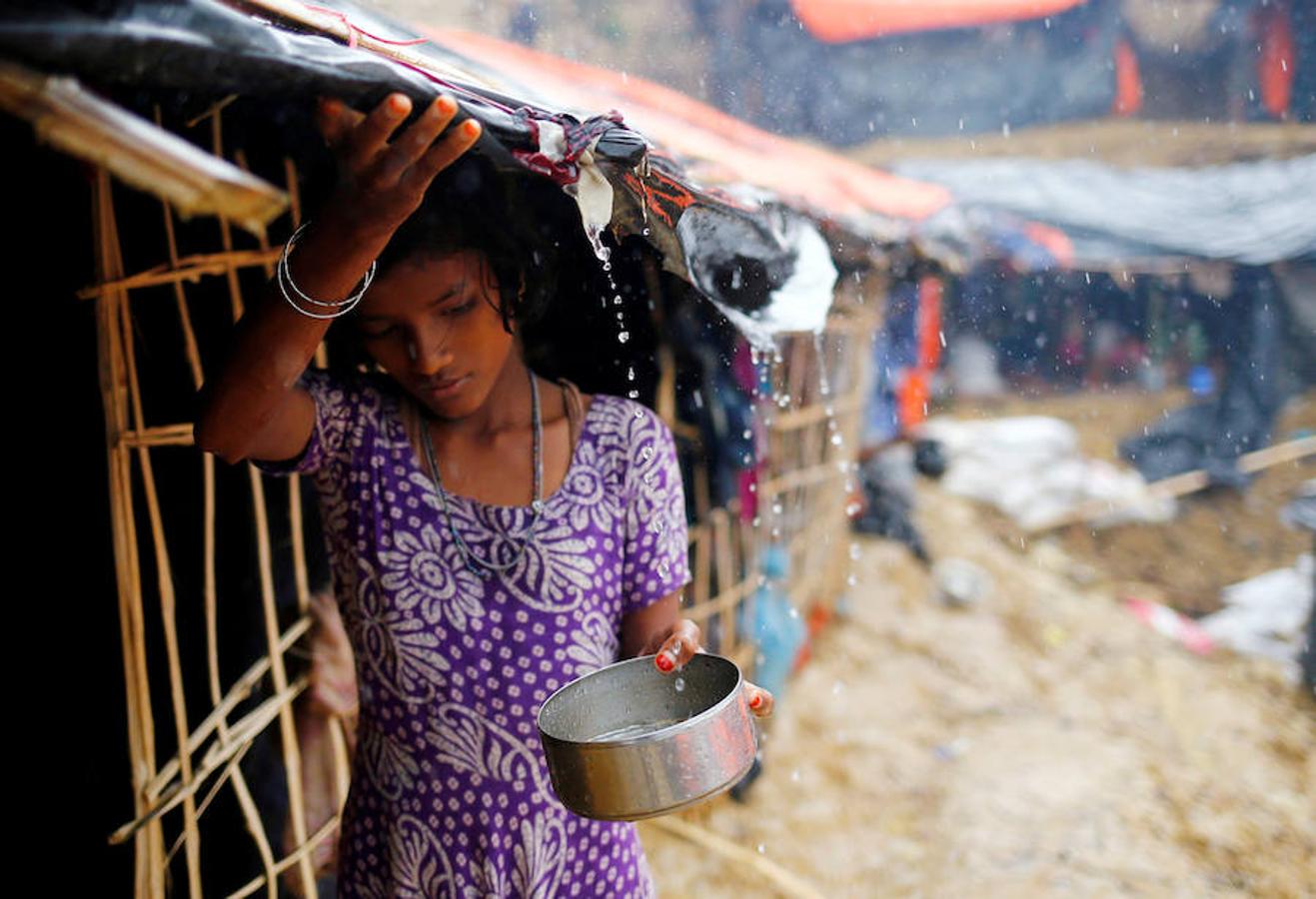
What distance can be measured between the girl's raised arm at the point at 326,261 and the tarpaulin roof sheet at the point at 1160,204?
1025cm

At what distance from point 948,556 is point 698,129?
421cm

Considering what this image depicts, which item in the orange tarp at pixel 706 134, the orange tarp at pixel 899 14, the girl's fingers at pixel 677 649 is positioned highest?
the orange tarp at pixel 899 14

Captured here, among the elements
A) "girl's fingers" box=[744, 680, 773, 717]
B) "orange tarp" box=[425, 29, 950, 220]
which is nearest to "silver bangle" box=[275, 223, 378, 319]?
"girl's fingers" box=[744, 680, 773, 717]

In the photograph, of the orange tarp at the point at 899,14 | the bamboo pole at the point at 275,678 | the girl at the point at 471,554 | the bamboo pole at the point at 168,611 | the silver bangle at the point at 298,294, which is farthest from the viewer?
the orange tarp at the point at 899,14

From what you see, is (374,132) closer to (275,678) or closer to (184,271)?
(184,271)

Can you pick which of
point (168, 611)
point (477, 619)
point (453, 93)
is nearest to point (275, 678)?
point (168, 611)

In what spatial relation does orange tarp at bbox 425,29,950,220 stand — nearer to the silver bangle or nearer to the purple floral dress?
the purple floral dress

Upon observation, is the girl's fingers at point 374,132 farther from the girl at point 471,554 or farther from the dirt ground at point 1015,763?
the dirt ground at point 1015,763

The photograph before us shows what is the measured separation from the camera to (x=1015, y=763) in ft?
17.6

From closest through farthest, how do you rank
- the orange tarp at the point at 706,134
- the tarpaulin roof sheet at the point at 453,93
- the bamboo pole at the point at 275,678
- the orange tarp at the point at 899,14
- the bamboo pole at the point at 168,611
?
the tarpaulin roof sheet at the point at 453,93, the bamboo pole at the point at 168,611, the bamboo pole at the point at 275,678, the orange tarp at the point at 706,134, the orange tarp at the point at 899,14

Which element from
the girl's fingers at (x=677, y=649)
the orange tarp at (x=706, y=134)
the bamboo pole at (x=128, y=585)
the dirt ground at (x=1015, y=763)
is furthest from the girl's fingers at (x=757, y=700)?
the orange tarp at (x=706, y=134)

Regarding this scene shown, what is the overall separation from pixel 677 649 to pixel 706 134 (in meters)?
6.07

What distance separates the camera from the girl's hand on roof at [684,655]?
4.87ft

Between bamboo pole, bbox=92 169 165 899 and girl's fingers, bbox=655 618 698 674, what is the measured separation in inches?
49.7
